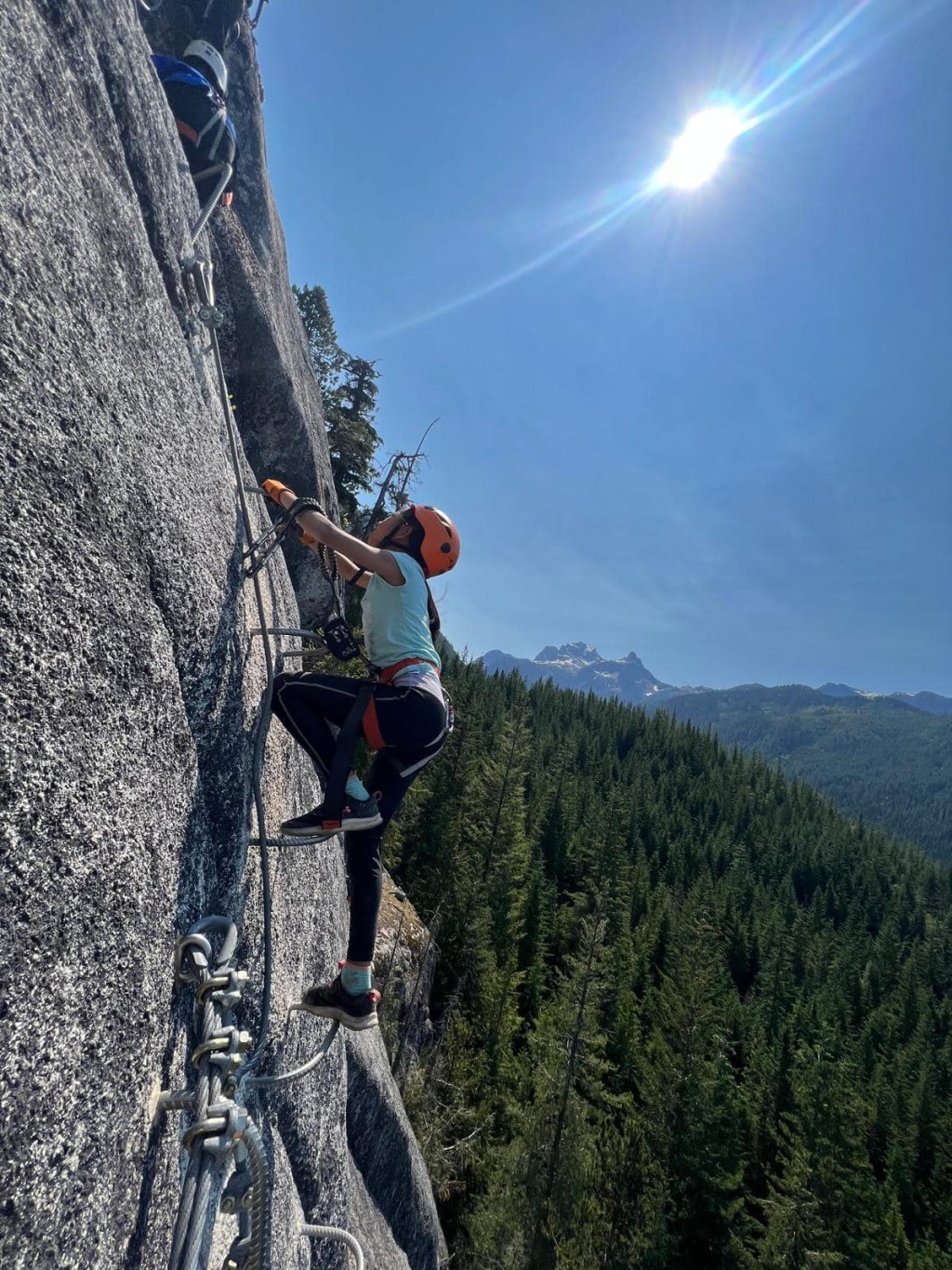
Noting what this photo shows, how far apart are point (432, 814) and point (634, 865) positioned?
123 ft

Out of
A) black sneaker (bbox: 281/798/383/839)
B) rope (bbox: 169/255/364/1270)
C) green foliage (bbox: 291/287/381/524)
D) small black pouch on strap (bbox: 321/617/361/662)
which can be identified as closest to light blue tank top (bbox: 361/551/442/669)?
small black pouch on strap (bbox: 321/617/361/662)

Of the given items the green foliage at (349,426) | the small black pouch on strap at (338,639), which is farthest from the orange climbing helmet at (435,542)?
the green foliage at (349,426)

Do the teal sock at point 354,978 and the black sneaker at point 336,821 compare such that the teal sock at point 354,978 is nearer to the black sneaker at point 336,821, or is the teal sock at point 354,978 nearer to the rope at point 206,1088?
the black sneaker at point 336,821

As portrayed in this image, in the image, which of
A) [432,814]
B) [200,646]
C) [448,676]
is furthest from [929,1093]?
[200,646]

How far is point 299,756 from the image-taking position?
5.30m

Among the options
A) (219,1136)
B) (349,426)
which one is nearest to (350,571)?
(219,1136)

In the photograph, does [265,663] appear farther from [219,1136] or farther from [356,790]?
[219,1136]

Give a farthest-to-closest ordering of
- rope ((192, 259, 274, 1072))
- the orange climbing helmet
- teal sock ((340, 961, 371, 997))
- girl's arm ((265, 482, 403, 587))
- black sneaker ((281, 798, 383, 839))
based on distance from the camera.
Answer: the orange climbing helmet → teal sock ((340, 961, 371, 997)) → girl's arm ((265, 482, 403, 587)) → black sneaker ((281, 798, 383, 839)) → rope ((192, 259, 274, 1072))

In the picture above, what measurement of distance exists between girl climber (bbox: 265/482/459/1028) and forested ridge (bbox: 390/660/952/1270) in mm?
21337

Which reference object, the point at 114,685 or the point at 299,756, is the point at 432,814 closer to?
the point at 299,756

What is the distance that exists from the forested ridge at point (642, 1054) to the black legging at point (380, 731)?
21.6 metres

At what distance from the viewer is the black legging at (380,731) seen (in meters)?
4.15

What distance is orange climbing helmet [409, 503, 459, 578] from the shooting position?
186 inches

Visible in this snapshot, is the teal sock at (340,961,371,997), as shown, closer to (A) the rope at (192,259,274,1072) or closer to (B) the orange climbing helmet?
(A) the rope at (192,259,274,1072)
